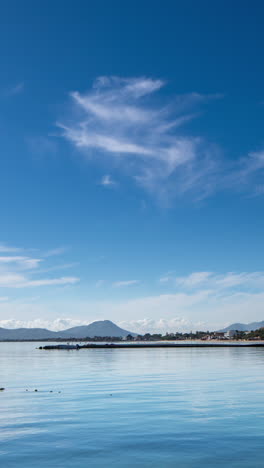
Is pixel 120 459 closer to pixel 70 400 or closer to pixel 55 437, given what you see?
pixel 55 437

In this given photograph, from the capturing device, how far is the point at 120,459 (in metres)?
27.4

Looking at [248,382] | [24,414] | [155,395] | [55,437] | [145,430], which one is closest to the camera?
[55,437]

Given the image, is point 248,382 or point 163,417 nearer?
point 163,417

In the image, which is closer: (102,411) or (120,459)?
(120,459)

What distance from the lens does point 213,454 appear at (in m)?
28.2

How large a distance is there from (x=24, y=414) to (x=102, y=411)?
7.29m

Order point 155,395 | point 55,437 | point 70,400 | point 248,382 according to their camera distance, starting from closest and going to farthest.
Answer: point 55,437 → point 70,400 → point 155,395 → point 248,382

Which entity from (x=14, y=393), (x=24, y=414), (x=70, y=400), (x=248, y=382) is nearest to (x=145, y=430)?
(x=24, y=414)

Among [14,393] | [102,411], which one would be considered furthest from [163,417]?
[14,393]

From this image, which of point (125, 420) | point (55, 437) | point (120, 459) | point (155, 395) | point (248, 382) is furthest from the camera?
point (248, 382)

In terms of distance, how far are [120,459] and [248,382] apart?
44.7m

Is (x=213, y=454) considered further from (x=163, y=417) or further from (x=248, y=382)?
(x=248, y=382)

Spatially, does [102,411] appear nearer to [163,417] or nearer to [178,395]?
[163,417]

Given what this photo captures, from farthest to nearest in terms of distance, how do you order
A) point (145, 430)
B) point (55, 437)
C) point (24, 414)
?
1. point (24, 414)
2. point (145, 430)
3. point (55, 437)
